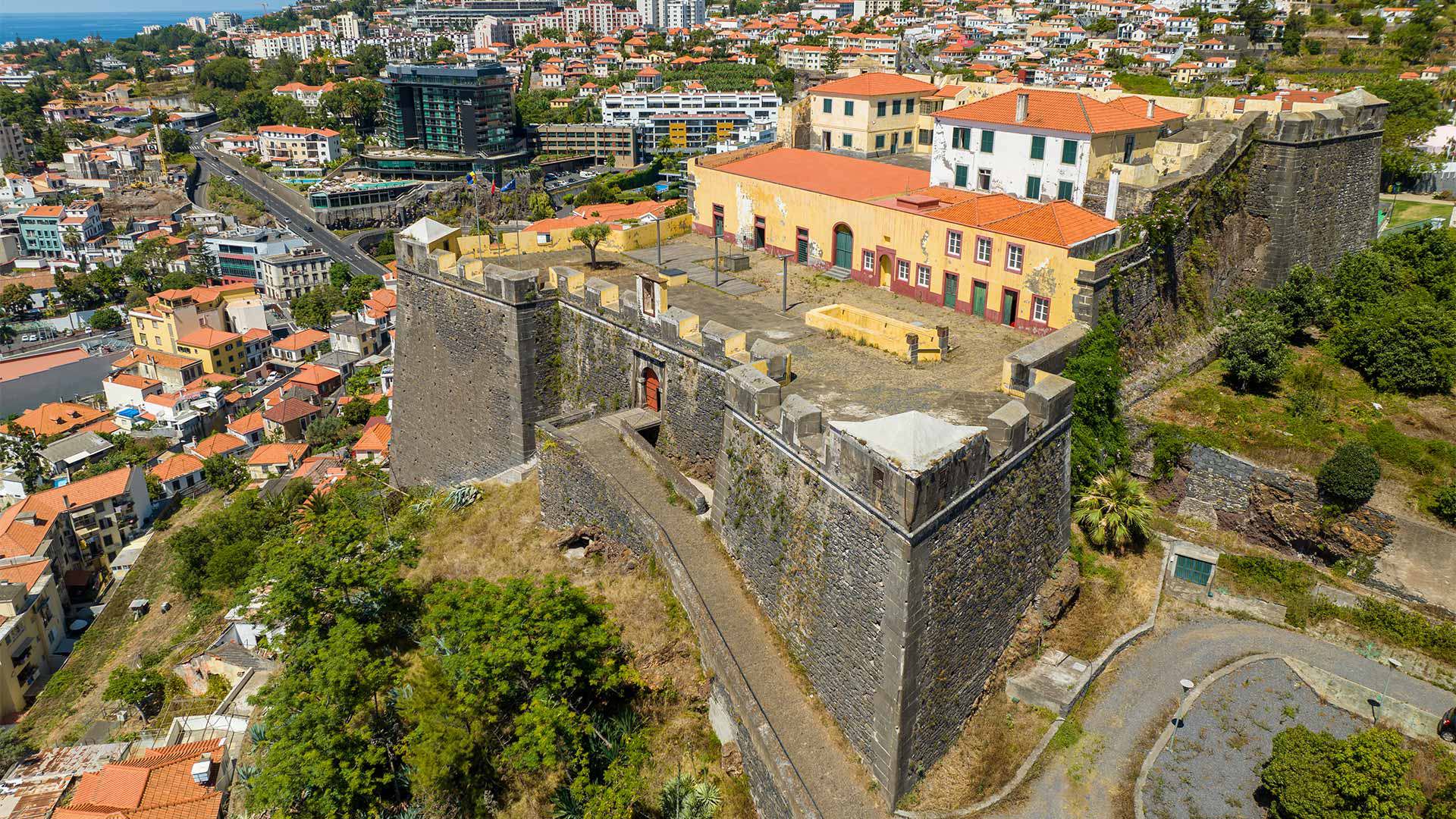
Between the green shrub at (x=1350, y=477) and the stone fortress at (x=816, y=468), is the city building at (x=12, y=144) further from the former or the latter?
the green shrub at (x=1350, y=477)

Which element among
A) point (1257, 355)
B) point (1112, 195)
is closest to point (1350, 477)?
point (1257, 355)

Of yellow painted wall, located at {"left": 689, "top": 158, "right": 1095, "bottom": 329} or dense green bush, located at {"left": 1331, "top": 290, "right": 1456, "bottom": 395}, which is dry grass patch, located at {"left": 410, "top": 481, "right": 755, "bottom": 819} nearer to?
yellow painted wall, located at {"left": 689, "top": 158, "right": 1095, "bottom": 329}

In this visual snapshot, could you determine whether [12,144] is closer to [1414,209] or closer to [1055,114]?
[1055,114]

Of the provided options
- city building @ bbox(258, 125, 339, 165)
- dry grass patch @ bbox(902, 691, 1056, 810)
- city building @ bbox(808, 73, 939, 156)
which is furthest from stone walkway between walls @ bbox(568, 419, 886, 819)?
city building @ bbox(258, 125, 339, 165)

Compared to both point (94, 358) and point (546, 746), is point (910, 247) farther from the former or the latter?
point (94, 358)

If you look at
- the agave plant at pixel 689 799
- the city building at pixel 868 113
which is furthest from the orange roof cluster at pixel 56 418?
the agave plant at pixel 689 799

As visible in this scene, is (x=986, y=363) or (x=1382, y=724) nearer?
(x=1382, y=724)

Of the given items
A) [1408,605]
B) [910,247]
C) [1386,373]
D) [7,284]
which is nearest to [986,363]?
[910,247]
